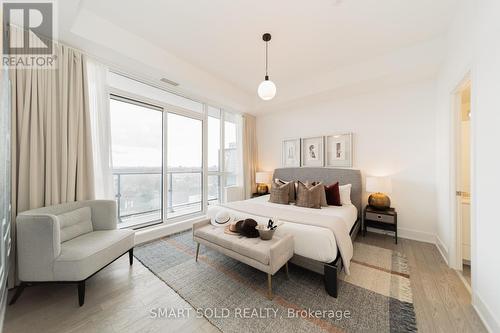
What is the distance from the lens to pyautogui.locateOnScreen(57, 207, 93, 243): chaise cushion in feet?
6.10

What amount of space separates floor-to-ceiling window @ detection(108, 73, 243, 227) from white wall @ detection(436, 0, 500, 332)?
149 inches

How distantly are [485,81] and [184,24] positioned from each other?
119 inches

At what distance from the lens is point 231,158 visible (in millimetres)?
4637

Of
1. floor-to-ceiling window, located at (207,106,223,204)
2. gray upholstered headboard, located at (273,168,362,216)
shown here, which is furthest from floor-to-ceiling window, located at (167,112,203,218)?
gray upholstered headboard, located at (273,168,362,216)

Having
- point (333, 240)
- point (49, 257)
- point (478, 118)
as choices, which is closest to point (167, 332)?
point (49, 257)

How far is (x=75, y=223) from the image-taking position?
78.8 inches

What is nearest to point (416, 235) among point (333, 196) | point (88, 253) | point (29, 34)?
point (333, 196)

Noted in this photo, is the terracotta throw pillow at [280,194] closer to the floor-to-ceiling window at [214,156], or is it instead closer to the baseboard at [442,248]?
the floor-to-ceiling window at [214,156]

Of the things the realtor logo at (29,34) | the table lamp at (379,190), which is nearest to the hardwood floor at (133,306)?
the table lamp at (379,190)

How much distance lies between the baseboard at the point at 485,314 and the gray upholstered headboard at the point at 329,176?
5.82 ft

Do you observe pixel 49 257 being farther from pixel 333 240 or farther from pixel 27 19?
pixel 333 240

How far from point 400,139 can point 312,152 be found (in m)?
1.50

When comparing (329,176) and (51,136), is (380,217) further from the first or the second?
(51,136)

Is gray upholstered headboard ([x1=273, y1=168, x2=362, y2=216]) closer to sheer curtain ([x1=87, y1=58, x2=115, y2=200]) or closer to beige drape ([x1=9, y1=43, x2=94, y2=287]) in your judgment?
sheer curtain ([x1=87, y1=58, x2=115, y2=200])
